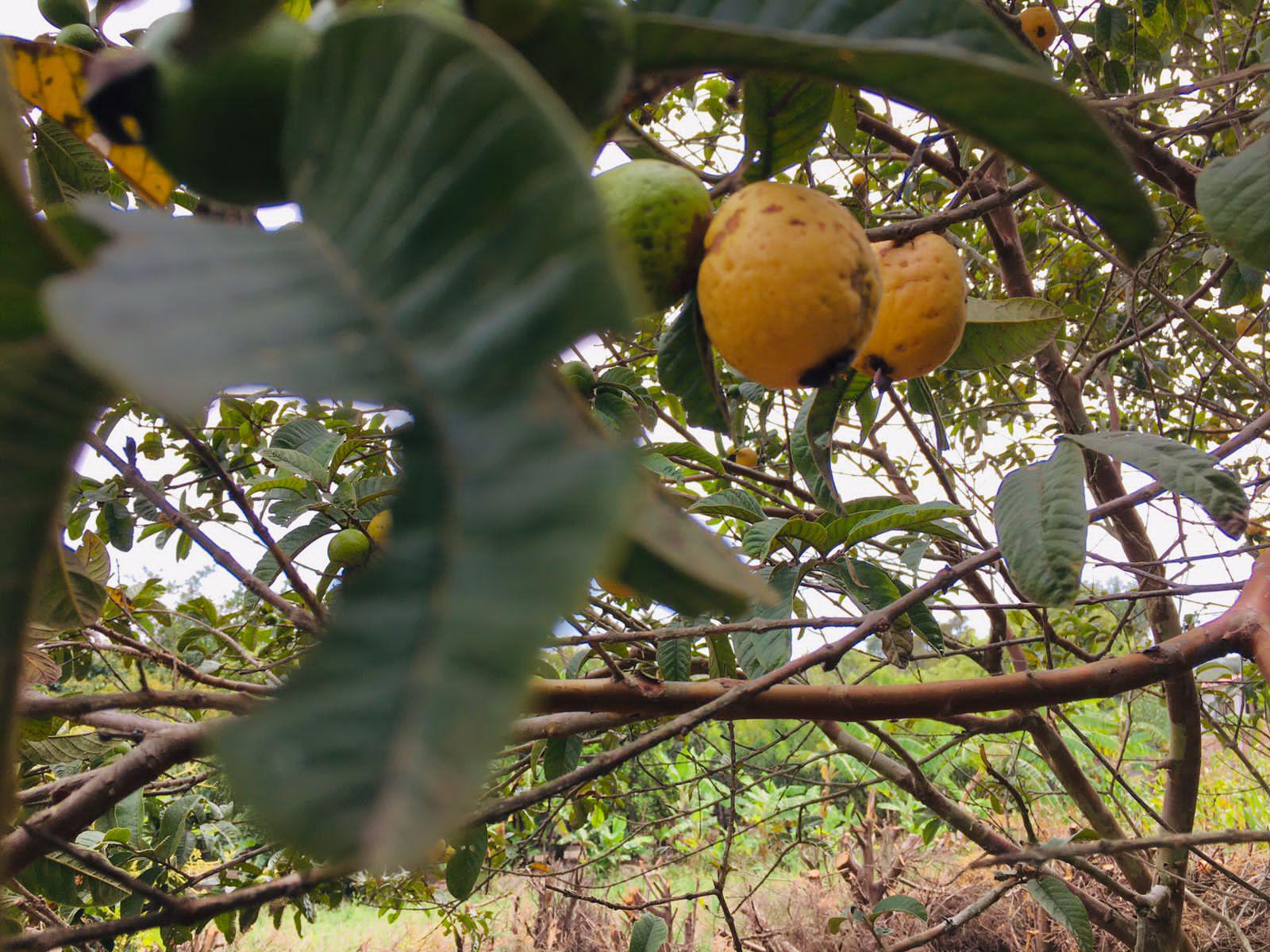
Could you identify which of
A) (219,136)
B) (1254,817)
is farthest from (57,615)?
(1254,817)

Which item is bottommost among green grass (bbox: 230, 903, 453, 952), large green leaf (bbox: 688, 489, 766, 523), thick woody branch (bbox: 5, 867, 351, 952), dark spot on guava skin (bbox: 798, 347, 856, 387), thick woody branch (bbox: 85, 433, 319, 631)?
green grass (bbox: 230, 903, 453, 952)

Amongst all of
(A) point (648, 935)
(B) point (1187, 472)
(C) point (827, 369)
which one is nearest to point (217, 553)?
(C) point (827, 369)

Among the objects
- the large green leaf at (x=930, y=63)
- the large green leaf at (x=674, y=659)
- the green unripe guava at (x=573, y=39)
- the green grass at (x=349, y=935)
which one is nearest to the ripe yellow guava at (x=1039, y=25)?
the large green leaf at (x=674, y=659)

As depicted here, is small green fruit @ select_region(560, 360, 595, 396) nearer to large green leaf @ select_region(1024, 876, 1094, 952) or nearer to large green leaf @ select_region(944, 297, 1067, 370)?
large green leaf @ select_region(944, 297, 1067, 370)

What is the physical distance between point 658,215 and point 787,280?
9 centimetres

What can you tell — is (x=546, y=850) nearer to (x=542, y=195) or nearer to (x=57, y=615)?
(x=57, y=615)

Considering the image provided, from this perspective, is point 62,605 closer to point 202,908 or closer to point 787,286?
point 202,908

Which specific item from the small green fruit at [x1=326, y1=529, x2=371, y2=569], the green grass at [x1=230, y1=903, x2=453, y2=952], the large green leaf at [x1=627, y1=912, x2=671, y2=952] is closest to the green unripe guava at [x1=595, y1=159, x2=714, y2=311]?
the small green fruit at [x1=326, y1=529, x2=371, y2=569]

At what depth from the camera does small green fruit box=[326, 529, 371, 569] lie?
4.62 feet

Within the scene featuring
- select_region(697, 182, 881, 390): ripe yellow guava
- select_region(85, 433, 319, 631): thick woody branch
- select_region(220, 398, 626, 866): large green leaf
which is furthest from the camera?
select_region(85, 433, 319, 631): thick woody branch

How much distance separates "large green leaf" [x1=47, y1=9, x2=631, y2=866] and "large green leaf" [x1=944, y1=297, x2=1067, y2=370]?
0.75 metres

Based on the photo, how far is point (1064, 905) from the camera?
1550mm

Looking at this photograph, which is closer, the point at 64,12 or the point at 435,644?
the point at 435,644

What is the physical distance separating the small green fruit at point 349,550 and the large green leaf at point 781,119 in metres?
1.10
